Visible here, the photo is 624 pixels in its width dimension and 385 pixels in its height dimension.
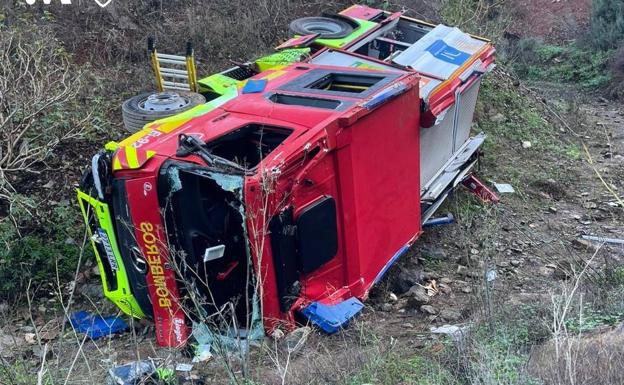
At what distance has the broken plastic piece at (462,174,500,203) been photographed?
7.18m

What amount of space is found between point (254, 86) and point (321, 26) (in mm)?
2116

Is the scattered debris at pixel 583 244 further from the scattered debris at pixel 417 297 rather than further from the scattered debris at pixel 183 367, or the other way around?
the scattered debris at pixel 183 367

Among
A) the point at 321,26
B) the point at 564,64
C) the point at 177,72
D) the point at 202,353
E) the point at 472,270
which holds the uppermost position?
the point at 321,26

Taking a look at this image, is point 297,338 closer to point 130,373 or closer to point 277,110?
point 130,373

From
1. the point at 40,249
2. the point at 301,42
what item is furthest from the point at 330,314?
the point at 301,42

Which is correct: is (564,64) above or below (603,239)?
below

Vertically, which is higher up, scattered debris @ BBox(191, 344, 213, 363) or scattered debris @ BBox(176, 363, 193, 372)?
scattered debris @ BBox(176, 363, 193, 372)

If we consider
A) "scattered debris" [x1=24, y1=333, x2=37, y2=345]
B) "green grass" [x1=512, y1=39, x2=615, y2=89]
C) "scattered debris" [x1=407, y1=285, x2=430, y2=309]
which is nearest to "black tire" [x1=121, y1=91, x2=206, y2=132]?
"scattered debris" [x1=24, y1=333, x2=37, y2=345]

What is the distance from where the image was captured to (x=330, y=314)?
466 cm

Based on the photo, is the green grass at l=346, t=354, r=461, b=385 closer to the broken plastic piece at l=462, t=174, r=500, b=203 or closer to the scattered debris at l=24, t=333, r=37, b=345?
the scattered debris at l=24, t=333, r=37, b=345

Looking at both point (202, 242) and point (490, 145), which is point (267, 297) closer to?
point (202, 242)

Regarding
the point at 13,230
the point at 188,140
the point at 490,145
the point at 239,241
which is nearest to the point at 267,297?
the point at 239,241

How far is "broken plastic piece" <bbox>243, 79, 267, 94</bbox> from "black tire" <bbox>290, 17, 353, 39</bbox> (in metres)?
1.66

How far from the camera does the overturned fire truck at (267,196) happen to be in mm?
4168
